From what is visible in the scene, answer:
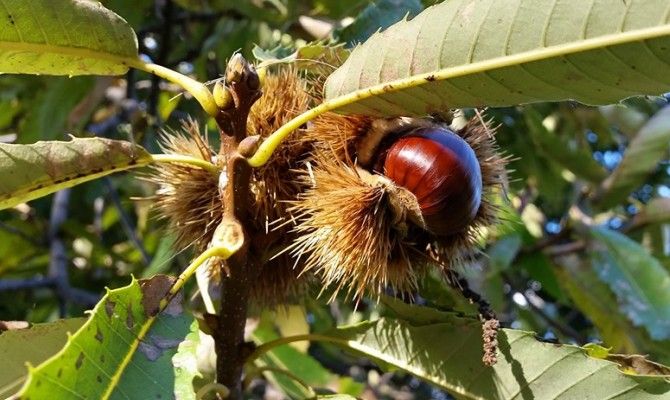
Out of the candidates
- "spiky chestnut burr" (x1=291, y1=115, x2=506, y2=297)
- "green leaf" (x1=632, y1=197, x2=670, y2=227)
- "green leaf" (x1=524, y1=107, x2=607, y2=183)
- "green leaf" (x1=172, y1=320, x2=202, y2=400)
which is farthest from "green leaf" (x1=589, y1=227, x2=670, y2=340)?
"green leaf" (x1=172, y1=320, x2=202, y2=400)

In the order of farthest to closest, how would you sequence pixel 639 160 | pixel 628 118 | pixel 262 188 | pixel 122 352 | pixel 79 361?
1. pixel 628 118
2. pixel 639 160
3. pixel 262 188
4. pixel 122 352
5. pixel 79 361

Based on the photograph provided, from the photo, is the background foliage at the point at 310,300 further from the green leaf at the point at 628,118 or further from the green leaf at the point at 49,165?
the green leaf at the point at 49,165

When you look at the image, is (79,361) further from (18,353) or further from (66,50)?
(66,50)

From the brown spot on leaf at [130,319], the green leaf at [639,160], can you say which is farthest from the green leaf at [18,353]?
the green leaf at [639,160]

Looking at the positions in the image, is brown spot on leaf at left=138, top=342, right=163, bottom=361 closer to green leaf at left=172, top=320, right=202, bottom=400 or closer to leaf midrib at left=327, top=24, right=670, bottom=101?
green leaf at left=172, top=320, right=202, bottom=400

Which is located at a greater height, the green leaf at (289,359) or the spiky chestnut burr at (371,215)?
the spiky chestnut burr at (371,215)

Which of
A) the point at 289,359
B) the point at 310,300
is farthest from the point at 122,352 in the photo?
the point at 289,359
